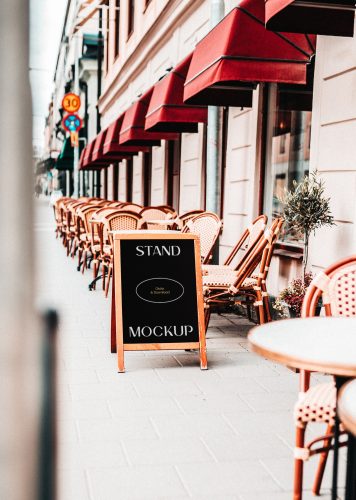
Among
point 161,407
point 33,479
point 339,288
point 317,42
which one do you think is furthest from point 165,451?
point 317,42

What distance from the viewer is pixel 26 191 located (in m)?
0.42

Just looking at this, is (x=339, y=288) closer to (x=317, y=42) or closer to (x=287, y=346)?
(x=287, y=346)

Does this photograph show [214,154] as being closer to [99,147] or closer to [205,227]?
[205,227]

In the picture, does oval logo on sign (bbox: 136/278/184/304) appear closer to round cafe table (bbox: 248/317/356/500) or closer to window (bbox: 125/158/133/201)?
round cafe table (bbox: 248/317/356/500)

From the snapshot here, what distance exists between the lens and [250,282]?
18.6 ft

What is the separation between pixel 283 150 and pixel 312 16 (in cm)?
256

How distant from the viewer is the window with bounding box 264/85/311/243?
6492mm

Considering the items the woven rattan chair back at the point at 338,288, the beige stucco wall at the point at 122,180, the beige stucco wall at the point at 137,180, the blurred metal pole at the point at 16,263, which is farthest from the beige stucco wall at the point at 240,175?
the beige stucco wall at the point at 122,180

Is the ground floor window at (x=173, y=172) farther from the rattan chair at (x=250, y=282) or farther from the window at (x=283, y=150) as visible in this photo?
the rattan chair at (x=250, y=282)

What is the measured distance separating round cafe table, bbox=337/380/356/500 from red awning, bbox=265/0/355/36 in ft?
9.94

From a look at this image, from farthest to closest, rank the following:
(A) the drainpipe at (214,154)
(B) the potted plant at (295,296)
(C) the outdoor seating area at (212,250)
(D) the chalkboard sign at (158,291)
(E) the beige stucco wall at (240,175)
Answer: (E) the beige stucco wall at (240,175) < (A) the drainpipe at (214,154) < (C) the outdoor seating area at (212,250) < (B) the potted plant at (295,296) < (D) the chalkboard sign at (158,291)

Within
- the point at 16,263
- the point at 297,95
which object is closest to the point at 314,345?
the point at 16,263

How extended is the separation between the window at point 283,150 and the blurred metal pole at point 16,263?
606 cm

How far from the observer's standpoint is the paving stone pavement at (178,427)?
9.11 ft
